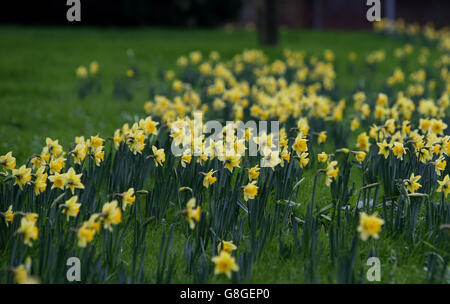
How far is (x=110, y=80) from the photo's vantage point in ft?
30.6

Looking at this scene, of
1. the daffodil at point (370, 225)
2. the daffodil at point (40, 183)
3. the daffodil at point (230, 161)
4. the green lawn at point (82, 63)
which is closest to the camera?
the daffodil at point (370, 225)

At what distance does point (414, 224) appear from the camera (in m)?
3.01

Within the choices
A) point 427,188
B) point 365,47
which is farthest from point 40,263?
point 365,47

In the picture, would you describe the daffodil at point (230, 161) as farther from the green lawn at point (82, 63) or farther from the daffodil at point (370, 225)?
the green lawn at point (82, 63)

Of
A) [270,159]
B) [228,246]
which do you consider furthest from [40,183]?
[270,159]

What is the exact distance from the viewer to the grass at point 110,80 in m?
2.92

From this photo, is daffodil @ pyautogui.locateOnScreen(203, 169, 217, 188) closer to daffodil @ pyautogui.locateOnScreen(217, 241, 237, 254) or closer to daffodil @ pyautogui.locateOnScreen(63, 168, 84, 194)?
daffodil @ pyautogui.locateOnScreen(217, 241, 237, 254)

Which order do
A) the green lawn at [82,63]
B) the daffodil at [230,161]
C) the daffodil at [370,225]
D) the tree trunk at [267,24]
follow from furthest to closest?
the tree trunk at [267,24] < the green lawn at [82,63] < the daffodil at [230,161] < the daffodil at [370,225]

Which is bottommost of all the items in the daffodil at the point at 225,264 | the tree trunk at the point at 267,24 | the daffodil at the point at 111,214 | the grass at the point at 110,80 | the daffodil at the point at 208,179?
the daffodil at the point at 225,264

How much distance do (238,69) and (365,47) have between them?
6.74 m

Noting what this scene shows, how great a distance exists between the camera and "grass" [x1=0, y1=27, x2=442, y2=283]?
2.92 m

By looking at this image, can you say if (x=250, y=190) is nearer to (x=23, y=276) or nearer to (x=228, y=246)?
(x=228, y=246)

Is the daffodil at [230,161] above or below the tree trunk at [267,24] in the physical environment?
below

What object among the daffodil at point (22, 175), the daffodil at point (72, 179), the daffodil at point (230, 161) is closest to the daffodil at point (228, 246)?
the daffodil at point (230, 161)
